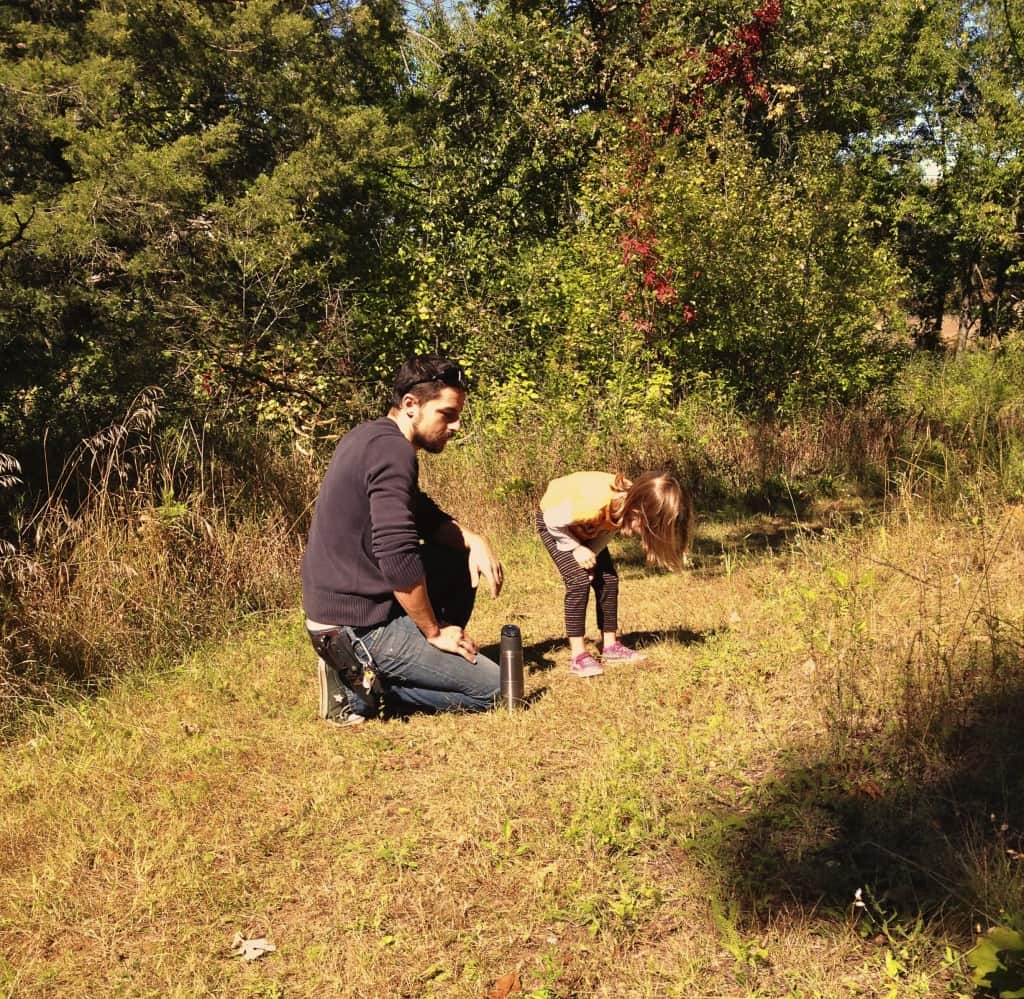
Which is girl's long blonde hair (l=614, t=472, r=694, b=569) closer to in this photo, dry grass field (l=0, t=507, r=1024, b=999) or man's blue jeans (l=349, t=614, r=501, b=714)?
dry grass field (l=0, t=507, r=1024, b=999)

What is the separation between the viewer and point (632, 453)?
9.62m

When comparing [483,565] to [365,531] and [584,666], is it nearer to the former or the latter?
[365,531]

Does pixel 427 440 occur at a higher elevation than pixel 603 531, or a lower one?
higher

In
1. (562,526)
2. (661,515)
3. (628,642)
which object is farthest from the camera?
(628,642)

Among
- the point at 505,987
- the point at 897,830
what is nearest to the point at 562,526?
the point at 897,830

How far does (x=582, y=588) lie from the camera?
5121 mm

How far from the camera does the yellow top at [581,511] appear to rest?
16.4 feet

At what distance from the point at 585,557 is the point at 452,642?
1.00 meters

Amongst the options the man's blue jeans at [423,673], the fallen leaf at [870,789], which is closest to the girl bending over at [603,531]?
the man's blue jeans at [423,673]

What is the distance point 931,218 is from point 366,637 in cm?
2564

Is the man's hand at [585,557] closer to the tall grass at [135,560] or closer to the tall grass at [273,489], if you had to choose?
the tall grass at [273,489]

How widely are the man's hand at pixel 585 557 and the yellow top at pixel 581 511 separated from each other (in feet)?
0.27

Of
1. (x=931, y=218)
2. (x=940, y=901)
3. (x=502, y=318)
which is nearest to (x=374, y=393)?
(x=502, y=318)

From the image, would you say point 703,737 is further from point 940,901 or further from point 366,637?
point 366,637
